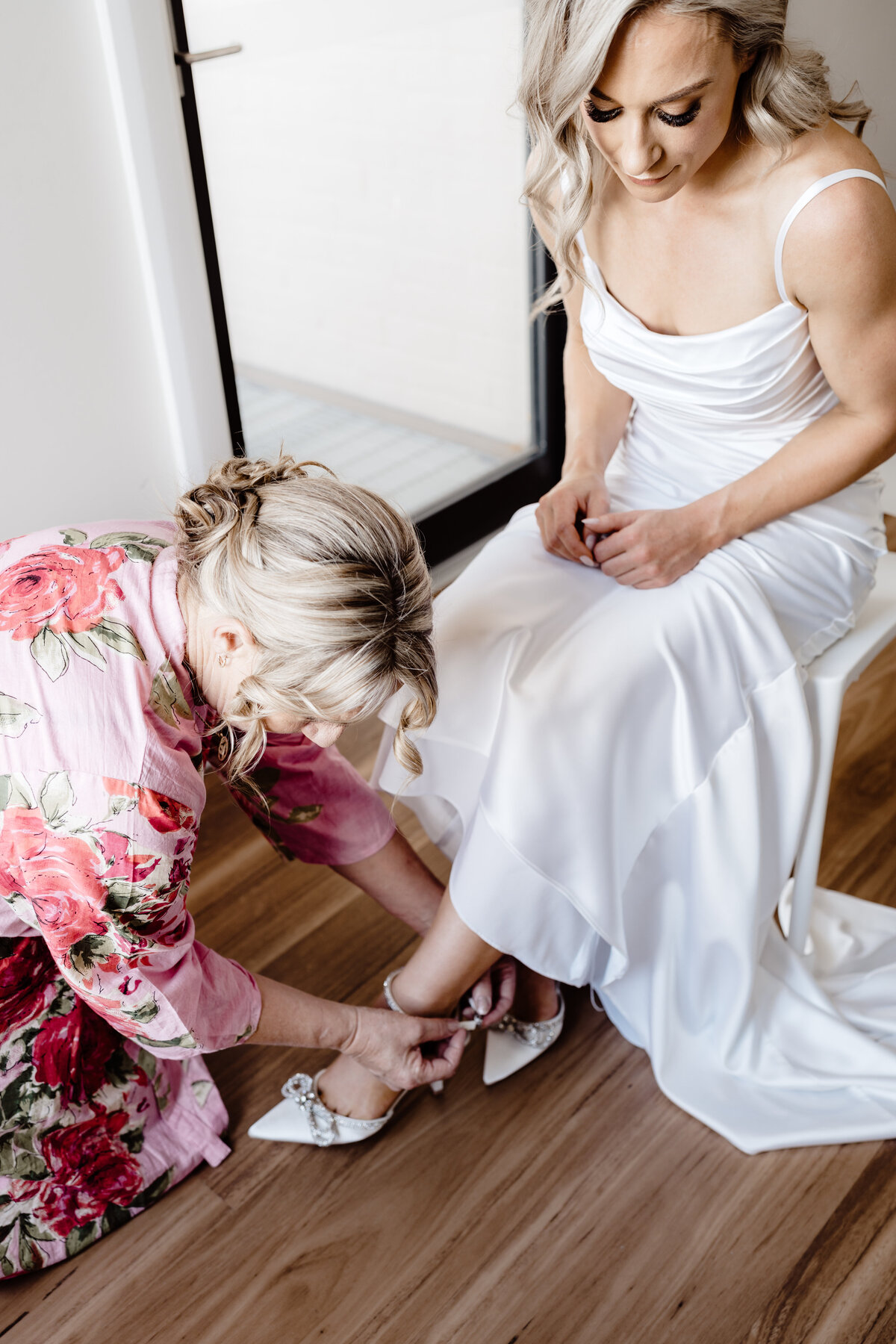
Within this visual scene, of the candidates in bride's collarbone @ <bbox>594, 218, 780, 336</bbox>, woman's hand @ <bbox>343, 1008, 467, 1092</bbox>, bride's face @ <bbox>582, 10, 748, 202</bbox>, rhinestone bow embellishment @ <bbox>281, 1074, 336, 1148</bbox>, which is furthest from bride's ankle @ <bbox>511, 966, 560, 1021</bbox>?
bride's face @ <bbox>582, 10, 748, 202</bbox>

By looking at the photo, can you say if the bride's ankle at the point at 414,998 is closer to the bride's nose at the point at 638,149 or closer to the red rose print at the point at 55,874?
the red rose print at the point at 55,874

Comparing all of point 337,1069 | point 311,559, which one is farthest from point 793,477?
point 337,1069

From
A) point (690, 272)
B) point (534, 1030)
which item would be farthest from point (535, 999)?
point (690, 272)

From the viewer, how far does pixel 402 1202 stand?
1.22m

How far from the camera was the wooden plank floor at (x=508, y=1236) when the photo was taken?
1.11 meters

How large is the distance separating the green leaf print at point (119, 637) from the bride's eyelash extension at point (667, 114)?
0.71 metres

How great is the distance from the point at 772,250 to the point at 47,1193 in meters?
1.31

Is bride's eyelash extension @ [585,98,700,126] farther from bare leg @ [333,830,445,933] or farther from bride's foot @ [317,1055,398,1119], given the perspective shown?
bride's foot @ [317,1055,398,1119]

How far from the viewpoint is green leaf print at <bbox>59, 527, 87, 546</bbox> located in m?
1.02

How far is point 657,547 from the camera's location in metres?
1.27

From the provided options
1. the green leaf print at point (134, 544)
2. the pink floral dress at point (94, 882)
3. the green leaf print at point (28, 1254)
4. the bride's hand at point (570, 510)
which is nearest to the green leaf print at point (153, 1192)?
the pink floral dress at point (94, 882)

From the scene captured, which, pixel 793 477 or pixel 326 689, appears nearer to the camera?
pixel 326 689

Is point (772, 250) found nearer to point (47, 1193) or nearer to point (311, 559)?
point (311, 559)

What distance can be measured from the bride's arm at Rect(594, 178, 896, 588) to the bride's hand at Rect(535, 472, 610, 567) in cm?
3
